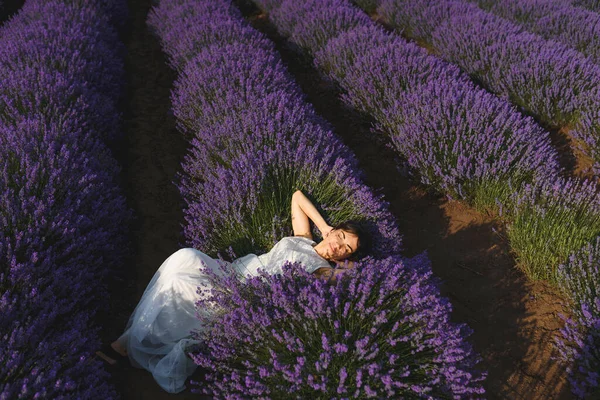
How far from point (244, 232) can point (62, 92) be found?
1.92 metres

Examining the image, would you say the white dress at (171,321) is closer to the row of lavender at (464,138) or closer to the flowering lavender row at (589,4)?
the row of lavender at (464,138)

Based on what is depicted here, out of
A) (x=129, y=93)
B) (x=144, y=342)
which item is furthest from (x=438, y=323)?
(x=129, y=93)

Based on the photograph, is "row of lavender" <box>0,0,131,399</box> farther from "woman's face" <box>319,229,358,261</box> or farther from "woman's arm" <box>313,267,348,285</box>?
"woman's face" <box>319,229,358,261</box>

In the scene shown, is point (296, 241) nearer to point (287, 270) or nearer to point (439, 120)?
point (287, 270)

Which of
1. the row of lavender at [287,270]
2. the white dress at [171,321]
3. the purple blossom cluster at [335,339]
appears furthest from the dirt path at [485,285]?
the white dress at [171,321]

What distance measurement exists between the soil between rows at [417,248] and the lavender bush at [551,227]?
134 mm

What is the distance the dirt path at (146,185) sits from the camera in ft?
8.05

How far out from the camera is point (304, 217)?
2652 millimetres

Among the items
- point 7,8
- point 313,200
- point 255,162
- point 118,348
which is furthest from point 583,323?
point 7,8

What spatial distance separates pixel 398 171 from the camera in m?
3.87

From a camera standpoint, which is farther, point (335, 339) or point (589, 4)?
point (589, 4)

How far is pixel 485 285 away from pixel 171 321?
6.45 ft

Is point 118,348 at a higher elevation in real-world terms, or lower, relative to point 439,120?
lower

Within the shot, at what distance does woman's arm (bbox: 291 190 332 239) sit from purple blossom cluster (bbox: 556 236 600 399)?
139 cm
